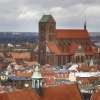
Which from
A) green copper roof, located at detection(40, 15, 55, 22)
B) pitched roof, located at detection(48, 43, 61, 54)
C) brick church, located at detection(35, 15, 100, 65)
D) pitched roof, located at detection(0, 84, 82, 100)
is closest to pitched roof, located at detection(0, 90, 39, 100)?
pitched roof, located at detection(0, 84, 82, 100)

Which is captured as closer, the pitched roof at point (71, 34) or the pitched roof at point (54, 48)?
the pitched roof at point (54, 48)

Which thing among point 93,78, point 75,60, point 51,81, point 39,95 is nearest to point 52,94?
point 39,95

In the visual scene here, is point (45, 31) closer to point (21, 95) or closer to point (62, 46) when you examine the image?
point (62, 46)

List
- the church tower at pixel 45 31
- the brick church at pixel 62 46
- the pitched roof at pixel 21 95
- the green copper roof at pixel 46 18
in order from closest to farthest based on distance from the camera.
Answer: the pitched roof at pixel 21 95, the brick church at pixel 62 46, the church tower at pixel 45 31, the green copper roof at pixel 46 18

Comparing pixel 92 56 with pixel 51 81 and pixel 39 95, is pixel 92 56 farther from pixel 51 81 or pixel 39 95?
pixel 39 95

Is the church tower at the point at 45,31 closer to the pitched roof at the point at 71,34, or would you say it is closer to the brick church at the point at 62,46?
the brick church at the point at 62,46

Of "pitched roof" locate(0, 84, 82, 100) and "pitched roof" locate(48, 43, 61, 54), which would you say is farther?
"pitched roof" locate(48, 43, 61, 54)

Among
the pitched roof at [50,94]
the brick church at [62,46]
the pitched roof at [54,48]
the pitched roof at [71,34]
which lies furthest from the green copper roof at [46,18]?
the pitched roof at [50,94]

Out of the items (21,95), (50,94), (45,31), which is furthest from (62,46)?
(21,95)

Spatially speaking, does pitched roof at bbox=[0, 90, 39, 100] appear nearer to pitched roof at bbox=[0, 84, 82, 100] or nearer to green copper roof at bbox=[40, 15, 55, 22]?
pitched roof at bbox=[0, 84, 82, 100]
